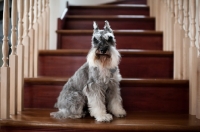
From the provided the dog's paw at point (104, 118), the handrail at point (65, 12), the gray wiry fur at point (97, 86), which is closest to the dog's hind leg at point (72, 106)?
the gray wiry fur at point (97, 86)

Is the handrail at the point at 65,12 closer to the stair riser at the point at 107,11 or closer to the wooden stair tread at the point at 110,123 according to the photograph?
the stair riser at the point at 107,11

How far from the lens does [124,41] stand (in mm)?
2498

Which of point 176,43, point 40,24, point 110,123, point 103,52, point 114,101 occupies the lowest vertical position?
point 110,123

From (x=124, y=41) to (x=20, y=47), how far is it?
46.3 inches

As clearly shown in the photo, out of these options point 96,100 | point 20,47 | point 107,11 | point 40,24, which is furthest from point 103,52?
point 107,11

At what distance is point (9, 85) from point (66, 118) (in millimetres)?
447

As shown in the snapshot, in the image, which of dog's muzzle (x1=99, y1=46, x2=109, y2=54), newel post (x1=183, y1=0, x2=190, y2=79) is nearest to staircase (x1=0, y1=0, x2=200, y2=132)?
newel post (x1=183, y1=0, x2=190, y2=79)

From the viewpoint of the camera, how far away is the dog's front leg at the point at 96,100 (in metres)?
1.50

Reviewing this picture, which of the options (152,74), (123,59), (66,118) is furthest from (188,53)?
(66,118)

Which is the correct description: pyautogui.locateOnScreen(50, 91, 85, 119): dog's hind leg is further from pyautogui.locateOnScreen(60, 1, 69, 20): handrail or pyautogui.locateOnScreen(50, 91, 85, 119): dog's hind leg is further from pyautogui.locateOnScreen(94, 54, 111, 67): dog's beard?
pyautogui.locateOnScreen(60, 1, 69, 20): handrail

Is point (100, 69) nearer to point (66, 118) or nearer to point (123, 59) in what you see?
point (66, 118)

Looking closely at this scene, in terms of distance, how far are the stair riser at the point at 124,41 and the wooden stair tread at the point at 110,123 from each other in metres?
1.06

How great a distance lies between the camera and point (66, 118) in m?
1.56

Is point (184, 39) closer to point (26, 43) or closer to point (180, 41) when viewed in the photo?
point (180, 41)
